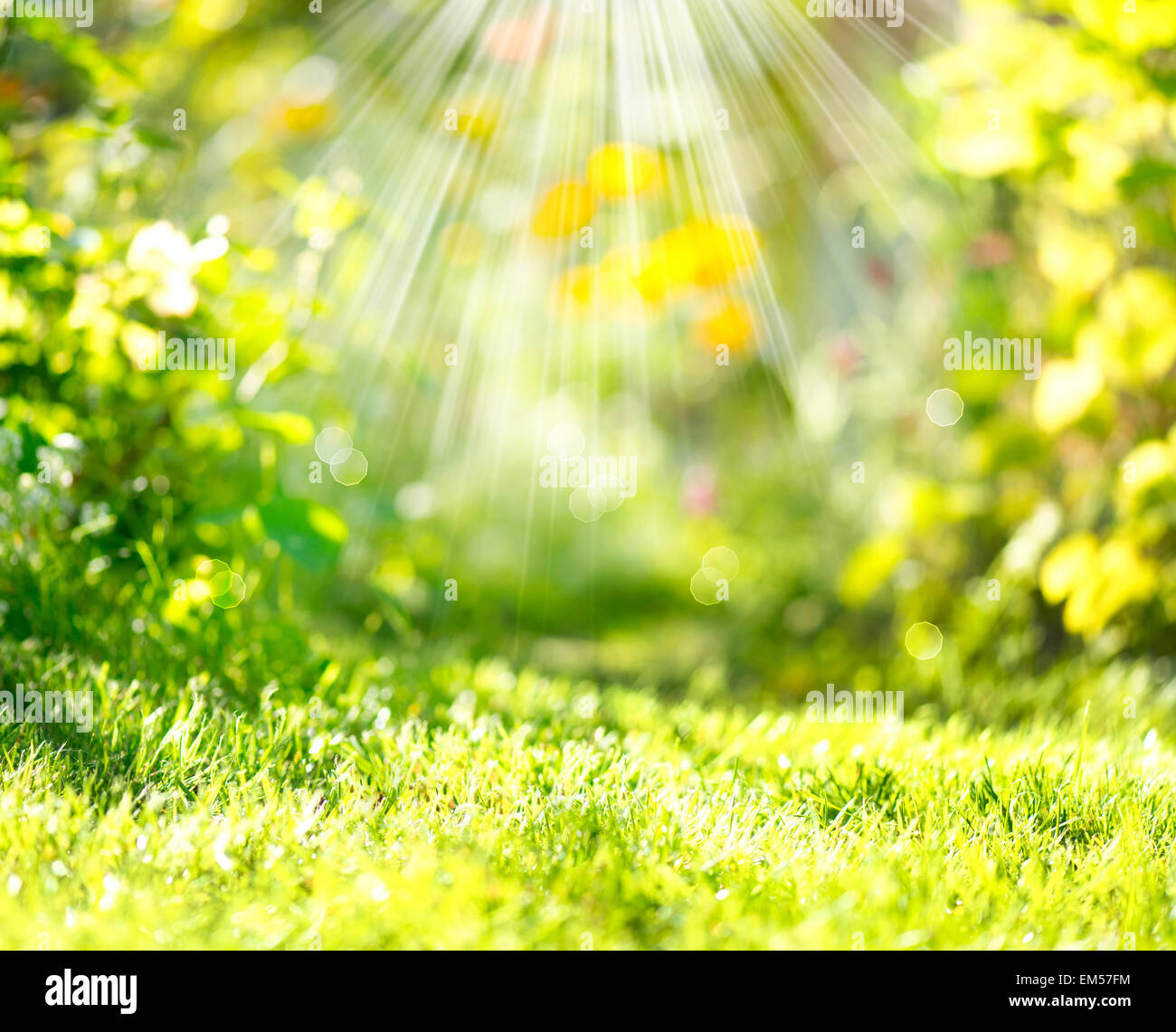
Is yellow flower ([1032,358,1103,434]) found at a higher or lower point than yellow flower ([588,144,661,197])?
lower

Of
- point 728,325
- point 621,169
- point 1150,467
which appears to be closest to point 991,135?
point 1150,467

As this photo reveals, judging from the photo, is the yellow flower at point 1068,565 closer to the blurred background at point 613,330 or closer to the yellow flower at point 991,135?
the blurred background at point 613,330

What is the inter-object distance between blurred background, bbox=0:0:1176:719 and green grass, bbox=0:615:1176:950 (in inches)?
16.8

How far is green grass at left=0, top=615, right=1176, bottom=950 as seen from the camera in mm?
1196

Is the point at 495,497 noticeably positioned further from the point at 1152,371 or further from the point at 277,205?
the point at 1152,371

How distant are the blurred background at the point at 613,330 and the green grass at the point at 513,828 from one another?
0.43 meters

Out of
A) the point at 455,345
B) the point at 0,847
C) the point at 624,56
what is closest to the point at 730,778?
the point at 0,847

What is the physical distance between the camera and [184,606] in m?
1.95

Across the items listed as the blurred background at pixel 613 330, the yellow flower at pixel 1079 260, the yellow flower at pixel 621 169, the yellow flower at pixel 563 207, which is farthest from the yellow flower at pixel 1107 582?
the yellow flower at pixel 563 207

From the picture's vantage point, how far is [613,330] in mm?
5512

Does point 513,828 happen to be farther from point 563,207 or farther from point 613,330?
point 613,330

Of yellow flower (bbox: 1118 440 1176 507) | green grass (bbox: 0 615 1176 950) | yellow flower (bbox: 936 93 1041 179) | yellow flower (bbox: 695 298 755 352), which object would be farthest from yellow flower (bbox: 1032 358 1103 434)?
yellow flower (bbox: 695 298 755 352)

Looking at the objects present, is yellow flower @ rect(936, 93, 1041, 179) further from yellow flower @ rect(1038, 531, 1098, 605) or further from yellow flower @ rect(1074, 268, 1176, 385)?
yellow flower @ rect(1038, 531, 1098, 605)

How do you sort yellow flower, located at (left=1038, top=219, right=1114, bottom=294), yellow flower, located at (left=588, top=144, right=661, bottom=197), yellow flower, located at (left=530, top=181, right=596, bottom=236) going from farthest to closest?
yellow flower, located at (left=530, top=181, right=596, bottom=236)
yellow flower, located at (left=588, top=144, right=661, bottom=197)
yellow flower, located at (left=1038, top=219, right=1114, bottom=294)
